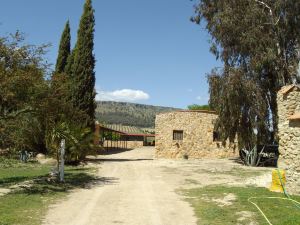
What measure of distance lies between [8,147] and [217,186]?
7.88 meters

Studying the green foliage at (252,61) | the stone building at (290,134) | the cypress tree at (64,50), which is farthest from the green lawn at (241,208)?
the cypress tree at (64,50)

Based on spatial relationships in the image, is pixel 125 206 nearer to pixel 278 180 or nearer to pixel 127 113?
pixel 278 180

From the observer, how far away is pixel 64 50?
106 feet

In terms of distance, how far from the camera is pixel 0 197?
482 inches

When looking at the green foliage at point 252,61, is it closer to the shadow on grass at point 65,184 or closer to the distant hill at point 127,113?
the shadow on grass at point 65,184

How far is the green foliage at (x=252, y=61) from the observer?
73.4ft

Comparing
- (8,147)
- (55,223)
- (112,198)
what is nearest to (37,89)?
(8,147)

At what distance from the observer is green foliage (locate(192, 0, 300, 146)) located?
22.4 m

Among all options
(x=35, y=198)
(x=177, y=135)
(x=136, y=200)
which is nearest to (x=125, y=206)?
(x=136, y=200)

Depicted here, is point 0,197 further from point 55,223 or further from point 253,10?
point 253,10

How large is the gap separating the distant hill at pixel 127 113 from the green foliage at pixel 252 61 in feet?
234

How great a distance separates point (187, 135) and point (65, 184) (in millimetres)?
16006

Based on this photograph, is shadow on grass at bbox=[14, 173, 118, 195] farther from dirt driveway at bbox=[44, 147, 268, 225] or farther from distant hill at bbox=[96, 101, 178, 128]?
distant hill at bbox=[96, 101, 178, 128]

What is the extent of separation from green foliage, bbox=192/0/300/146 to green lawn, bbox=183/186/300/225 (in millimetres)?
10118
